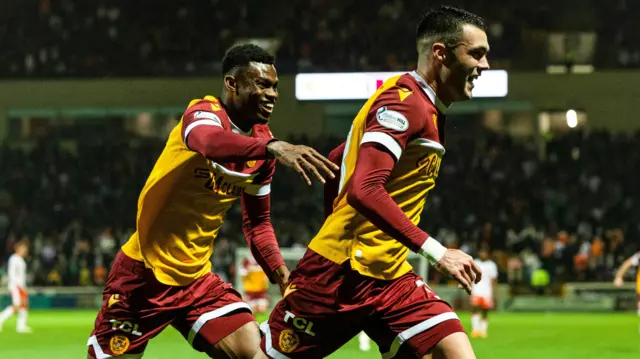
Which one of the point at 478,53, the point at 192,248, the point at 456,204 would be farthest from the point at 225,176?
the point at 456,204

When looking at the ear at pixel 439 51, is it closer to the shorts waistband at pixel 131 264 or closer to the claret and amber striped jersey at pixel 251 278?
the shorts waistband at pixel 131 264

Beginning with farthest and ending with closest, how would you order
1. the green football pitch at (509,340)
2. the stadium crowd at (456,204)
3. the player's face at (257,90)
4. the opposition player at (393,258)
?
the stadium crowd at (456,204) → the green football pitch at (509,340) → the player's face at (257,90) → the opposition player at (393,258)

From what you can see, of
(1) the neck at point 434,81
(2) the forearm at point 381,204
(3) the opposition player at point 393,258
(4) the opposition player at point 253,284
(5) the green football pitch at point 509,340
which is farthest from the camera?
(4) the opposition player at point 253,284

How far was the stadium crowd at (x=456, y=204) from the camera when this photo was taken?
2964 cm

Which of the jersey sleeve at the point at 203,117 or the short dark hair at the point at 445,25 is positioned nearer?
the short dark hair at the point at 445,25

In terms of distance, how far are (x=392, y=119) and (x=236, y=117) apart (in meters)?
1.62

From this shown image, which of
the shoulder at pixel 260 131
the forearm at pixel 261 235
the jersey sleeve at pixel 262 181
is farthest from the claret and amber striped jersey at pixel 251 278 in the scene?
the shoulder at pixel 260 131

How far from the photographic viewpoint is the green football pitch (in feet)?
50.2

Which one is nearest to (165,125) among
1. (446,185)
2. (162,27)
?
(162,27)

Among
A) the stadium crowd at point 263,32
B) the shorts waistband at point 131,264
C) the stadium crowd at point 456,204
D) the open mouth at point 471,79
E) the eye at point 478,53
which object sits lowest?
the stadium crowd at point 456,204

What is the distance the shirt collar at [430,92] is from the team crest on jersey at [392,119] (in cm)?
A: 35

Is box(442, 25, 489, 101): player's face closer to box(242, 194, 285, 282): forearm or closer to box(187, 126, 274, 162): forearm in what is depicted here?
box(187, 126, 274, 162): forearm

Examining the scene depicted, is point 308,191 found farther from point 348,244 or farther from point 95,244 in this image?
point 348,244

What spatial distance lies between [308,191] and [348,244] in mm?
28798
